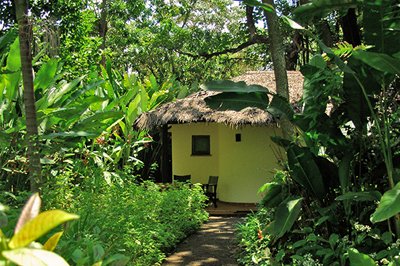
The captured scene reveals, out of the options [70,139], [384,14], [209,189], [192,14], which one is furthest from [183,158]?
[192,14]

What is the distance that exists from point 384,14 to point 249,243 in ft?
10.1

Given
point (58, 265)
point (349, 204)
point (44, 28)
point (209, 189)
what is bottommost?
point (209, 189)

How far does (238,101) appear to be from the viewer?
4621 mm

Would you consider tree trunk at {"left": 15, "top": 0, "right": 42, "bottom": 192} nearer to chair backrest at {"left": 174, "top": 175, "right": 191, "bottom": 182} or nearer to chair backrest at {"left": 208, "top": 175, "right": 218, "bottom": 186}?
chair backrest at {"left": 208, "top": 175, "right": 218, "bottom": 186}

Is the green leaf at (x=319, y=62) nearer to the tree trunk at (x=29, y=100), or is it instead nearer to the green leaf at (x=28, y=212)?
the tree trunk at (x=29, y=100)

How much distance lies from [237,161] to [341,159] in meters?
7.36

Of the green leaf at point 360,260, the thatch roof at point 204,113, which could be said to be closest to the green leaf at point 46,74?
the green leaf at point 360,260

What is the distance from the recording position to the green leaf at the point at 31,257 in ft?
4.14

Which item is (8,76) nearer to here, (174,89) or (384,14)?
(384,14)

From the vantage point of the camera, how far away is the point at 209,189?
39.5 ft

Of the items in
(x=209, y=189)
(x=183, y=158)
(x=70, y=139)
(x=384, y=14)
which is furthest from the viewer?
(x=183, y=158)

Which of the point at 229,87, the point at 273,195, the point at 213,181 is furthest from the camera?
the point at 213,181

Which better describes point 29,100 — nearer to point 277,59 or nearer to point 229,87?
point 229,87

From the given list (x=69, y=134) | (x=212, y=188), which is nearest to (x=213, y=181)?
(x=212, y=188)
